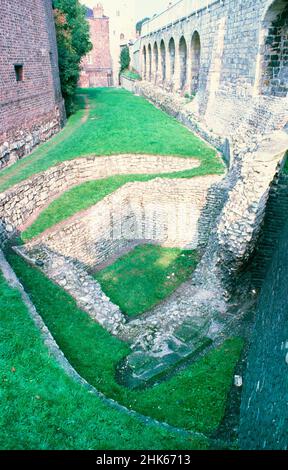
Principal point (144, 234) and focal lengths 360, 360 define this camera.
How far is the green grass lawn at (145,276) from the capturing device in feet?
32.8

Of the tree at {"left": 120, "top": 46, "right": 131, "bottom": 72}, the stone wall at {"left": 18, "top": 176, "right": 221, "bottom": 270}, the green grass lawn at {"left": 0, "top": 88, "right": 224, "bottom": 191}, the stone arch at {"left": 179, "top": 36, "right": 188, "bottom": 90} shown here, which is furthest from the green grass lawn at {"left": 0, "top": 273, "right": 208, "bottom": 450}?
the tree at {"left": 120, "top": 46, "right": 131, "bottom": 72}

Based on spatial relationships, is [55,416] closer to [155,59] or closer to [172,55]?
[172,55]

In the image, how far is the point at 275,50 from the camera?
12.5m

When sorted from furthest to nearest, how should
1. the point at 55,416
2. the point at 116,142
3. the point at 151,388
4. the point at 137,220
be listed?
the point at 116,142 → the point at 137,220 → the point at 151,388 → the point at 55,416

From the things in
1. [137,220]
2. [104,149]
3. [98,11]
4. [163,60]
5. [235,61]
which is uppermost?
[98,11]

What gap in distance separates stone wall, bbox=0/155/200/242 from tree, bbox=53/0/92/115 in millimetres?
10026

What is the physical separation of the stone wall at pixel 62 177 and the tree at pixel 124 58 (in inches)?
1583

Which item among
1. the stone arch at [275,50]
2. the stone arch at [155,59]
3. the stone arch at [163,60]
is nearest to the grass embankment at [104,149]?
the stone arch at [275,50]

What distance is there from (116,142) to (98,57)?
3884cm

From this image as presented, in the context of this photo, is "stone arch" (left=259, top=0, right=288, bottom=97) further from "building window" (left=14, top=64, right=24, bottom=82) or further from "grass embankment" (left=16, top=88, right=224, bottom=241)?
"building window" (left=14, top=64, right=24, bottom=82)

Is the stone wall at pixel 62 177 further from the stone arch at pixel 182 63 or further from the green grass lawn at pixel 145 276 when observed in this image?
the stone arch at pixel 182 63

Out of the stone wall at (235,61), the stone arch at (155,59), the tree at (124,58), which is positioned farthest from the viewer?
the tree at (124,58)

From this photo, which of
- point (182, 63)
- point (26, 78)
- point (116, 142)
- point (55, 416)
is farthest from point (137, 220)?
point (182, 63)

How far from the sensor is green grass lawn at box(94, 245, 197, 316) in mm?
9998
